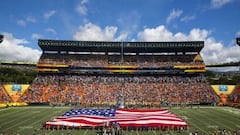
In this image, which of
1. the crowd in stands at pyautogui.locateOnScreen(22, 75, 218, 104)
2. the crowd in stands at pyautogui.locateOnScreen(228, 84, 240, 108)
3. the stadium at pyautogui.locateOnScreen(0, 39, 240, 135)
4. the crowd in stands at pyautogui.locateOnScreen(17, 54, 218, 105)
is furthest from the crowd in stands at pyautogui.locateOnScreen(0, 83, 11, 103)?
the crowd in stands at pyautogui.locateOnScreen(228, 84, 240, 108)

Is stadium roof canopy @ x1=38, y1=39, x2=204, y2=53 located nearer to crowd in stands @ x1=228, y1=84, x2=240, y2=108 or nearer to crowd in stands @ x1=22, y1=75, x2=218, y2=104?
crowd in stands @ x1=22, y1=75, x2=218, y2=104

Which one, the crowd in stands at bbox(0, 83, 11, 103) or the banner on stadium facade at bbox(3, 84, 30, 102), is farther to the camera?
the banner on stadium facade at bbox(3, 84, 30, 102)

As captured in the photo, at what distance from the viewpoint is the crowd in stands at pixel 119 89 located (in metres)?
62.6

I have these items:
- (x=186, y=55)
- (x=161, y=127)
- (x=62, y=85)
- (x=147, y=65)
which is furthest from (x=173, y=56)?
(x=161, y=127)

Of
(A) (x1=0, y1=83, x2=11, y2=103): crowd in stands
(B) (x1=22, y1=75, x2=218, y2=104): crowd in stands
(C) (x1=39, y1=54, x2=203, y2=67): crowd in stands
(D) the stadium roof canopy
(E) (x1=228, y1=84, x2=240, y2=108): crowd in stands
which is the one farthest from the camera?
(C) (x1=39, y1=54, x2=203, y2=67): crowd in stands

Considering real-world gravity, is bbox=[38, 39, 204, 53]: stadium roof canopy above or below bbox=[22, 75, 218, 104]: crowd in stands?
above

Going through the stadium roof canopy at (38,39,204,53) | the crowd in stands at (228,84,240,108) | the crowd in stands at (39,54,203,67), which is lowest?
the crowd in stands at (228,84,240,108)

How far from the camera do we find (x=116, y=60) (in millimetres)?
77312

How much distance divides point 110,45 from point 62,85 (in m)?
15.7

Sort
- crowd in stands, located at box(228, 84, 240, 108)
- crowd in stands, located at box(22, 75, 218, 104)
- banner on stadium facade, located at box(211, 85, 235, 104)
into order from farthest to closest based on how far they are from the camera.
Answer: banner on stadium facade, located at box(211, 85, 235, 104), crowd in stands, located at box(22, 75, 218, 104), crowd in stands, located at box(228, 84, 240, 108)

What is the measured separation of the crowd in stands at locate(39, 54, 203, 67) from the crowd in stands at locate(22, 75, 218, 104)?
3891mm

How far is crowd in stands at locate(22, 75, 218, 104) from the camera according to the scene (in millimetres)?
62625

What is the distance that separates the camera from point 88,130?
29234 millimetres

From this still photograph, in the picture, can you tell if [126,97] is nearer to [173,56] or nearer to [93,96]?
[93,96]
